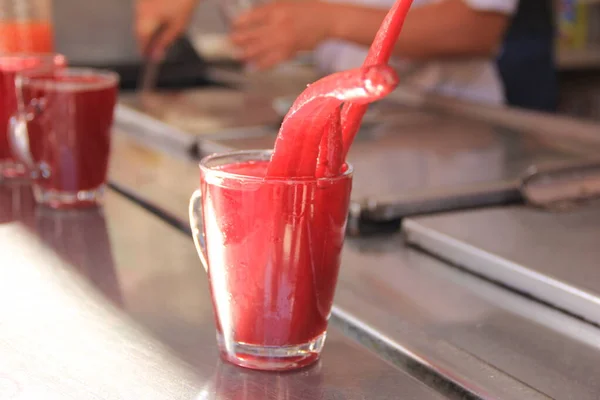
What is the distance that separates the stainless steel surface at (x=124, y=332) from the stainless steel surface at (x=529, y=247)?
198 mm

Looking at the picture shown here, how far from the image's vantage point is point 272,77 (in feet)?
6.99

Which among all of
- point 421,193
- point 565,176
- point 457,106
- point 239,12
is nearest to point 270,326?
point 421,193

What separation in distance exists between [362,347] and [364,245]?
26cm

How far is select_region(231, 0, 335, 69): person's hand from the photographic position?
1.89m

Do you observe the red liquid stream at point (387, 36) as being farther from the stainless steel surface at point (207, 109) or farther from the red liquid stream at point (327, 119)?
the stainless steel surface at point (207, 109)

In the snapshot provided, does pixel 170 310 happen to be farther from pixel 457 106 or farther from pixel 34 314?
pixel 457 106

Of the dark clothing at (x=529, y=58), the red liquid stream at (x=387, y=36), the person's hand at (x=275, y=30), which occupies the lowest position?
the dark clothing at (x=529, y=58)

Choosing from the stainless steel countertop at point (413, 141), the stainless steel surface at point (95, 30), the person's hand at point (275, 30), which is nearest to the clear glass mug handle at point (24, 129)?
the stainless steel countertop at point (413, 141)

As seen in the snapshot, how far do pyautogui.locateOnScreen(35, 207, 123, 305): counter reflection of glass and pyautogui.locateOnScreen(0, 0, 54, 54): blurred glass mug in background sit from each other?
56cm

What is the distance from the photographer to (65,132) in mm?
919

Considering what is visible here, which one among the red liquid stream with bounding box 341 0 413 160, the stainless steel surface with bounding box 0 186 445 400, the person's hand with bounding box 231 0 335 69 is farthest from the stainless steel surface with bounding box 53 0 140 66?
the red liquid stream with bounding box 341 0 413 160

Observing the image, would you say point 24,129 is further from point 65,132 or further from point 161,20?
point 161,20

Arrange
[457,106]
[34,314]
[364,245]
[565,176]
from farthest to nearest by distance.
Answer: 1. [457,106]
2. [565,176]
3. [364,245]
4. [34,314]

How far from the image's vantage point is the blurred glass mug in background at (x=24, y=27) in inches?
55.1
